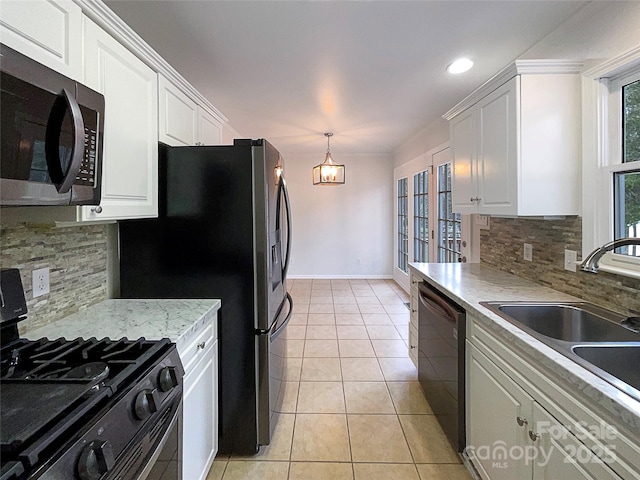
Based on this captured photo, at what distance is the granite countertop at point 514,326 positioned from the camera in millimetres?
867

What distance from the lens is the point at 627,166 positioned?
1556 millimetres

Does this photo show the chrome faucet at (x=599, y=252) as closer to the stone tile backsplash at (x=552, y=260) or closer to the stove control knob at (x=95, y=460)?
the stone tile backsplash at (x=552, y=260)

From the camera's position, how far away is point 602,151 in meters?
1.68

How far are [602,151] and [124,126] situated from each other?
2.23 meters

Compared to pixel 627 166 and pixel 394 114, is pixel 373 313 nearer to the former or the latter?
pixel 394 114

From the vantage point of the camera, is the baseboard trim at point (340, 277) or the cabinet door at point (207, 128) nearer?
the cabinet door at point (207, 128)

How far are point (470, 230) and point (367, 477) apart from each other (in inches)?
89.2

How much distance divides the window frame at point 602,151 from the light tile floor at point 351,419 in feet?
4.45

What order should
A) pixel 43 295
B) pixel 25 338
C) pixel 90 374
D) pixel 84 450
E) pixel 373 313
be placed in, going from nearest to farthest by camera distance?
pixel 84 450 → pixel 90 374 → pixel 25 338 → pixel 43 295 → pixel 373 313

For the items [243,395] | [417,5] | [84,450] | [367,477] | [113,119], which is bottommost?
[367,477]

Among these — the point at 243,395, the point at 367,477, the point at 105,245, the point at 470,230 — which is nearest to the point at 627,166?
the point at 470,230

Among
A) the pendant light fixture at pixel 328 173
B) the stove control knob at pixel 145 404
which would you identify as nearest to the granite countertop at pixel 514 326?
the stove control knob at pixel 145 404

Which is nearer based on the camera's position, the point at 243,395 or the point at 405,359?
the point at 243,395

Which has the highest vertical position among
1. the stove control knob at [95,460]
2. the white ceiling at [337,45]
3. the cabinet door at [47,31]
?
the white ceiling at [337,45]
